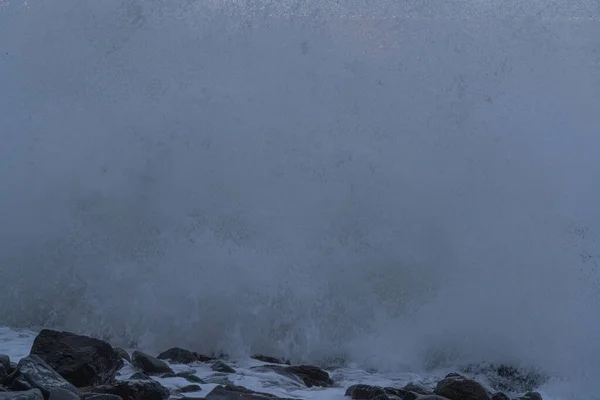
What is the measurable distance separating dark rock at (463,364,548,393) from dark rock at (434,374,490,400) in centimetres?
67

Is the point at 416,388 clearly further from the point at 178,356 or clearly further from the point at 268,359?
the point at 178,356

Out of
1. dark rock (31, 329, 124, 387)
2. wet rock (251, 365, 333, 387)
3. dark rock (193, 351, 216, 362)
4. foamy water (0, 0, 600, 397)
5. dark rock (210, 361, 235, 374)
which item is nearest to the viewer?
dark rock (31, 329, 124, 387)

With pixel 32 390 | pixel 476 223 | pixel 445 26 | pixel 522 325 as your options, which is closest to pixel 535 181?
pixel 476 223

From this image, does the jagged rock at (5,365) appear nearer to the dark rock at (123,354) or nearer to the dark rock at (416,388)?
the dark rock at (123,354)

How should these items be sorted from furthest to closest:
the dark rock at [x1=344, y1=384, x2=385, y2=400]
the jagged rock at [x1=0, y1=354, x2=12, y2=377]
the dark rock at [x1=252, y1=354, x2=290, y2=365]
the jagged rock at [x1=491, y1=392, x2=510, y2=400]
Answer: the dark rock at [x1=252, y1=354, x2=290, y2=365] < the jagged rock at [x1=491, y1=392, x2=510, y2=400] < the dark rock at [x1=344, y1=384, x2=385, y2=400] < the jagged rock at [x1=0, y1=354, x2=12, y2=377]

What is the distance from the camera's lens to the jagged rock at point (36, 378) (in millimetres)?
4094

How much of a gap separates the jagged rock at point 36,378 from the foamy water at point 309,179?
5.77 ft

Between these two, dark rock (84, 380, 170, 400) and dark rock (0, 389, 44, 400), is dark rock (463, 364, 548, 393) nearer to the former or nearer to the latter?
dark rock (84, 380, 170, 400)

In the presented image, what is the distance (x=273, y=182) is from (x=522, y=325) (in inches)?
97.6

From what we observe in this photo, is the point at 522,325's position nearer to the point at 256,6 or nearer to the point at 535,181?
the point at 535,181

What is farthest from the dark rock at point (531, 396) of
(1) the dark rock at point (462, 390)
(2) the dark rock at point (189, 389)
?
(2) the dark rock at point (189, 389)

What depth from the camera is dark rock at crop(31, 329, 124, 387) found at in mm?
4633

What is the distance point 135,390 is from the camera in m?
4.35

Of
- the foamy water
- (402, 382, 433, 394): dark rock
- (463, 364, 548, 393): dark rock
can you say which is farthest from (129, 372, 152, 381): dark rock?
(463, 364, 548, 393): dark rock
